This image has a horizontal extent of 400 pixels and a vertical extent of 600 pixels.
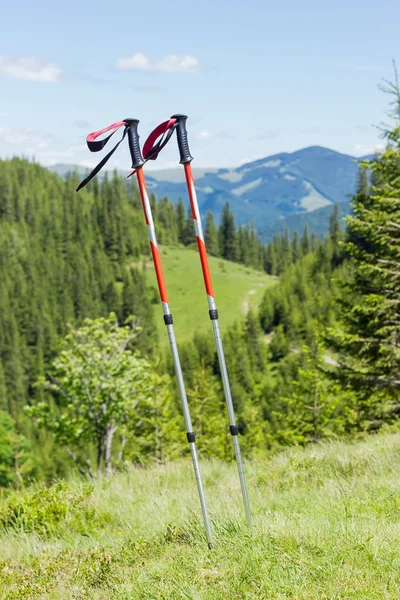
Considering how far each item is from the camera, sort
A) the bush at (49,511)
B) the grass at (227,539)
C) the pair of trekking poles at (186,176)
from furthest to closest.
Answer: the bush at (49,511)
the pair of trekking poles at (186,176)
the grass at (227,539)

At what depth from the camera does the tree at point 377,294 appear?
17188mm

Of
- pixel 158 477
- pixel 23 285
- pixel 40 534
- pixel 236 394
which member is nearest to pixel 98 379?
pixel 158 477

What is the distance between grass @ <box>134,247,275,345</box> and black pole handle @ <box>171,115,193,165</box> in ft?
480

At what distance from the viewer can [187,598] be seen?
14.4 ft

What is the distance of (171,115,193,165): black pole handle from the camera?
6062mm

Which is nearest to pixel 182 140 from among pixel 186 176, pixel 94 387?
pixel 186 176

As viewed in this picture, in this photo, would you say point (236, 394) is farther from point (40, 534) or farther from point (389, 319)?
point (40, 534)

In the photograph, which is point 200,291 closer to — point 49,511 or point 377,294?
point 377,294

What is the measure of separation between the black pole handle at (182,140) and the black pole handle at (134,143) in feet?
1.40

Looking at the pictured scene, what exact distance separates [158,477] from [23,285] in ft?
569

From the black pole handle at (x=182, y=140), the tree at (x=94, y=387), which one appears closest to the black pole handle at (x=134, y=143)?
the black pole handle at (x=182, y=140)

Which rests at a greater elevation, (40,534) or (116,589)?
(116,589)

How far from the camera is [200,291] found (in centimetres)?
17712

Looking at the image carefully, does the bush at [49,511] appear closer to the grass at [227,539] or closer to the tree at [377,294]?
the grass at [227,539]
